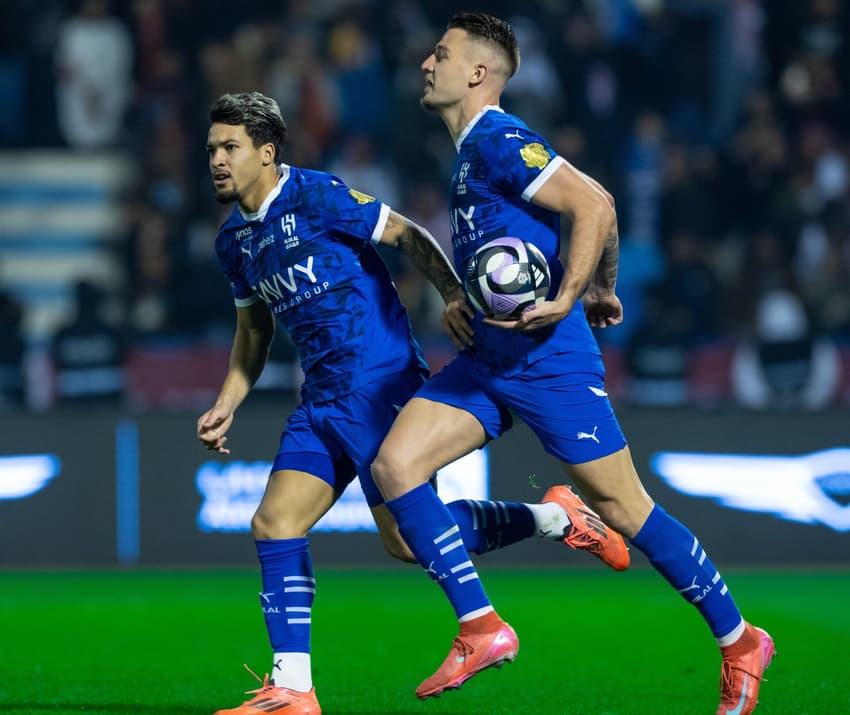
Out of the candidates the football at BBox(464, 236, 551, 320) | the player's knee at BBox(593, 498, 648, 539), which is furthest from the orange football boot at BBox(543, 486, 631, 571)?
the football at BBox(464, 236, 551, 320)

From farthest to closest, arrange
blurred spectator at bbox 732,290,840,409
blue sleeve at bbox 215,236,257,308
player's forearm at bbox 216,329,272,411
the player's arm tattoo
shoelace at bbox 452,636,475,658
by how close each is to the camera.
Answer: blurred spectator at bbox 732,290,840,409 < player's forearm at bbox 216,329,272,411 < blue sleeve at bbox 215,236,257,308 < the player's arm tattoo < shoelace at bbox 452,636,475,658

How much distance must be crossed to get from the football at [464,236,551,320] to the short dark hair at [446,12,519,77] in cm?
71

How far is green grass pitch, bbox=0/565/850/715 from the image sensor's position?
587 cm

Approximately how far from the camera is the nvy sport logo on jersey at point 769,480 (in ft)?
33.3

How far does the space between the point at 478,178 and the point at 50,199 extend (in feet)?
34.4

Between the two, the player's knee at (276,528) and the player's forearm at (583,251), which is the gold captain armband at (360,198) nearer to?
the player's forearm at (583,251)

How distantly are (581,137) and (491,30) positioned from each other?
26.9 feet

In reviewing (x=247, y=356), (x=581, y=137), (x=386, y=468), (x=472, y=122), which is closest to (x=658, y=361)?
(x=581, y=137)

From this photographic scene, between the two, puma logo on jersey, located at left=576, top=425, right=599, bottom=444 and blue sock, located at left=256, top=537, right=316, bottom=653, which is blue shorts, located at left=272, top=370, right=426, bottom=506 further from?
puma logo on jersey, located at left=576, top=425, right=599, bottom=444

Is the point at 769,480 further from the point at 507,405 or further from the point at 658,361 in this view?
the point at 507,405

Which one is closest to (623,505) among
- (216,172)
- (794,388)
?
(216,172)

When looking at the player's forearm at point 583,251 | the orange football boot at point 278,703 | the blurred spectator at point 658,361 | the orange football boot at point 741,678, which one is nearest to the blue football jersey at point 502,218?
the player's forearm at point 583,251

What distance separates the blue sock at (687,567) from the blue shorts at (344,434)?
0.95m

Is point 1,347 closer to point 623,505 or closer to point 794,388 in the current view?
point 794,388
